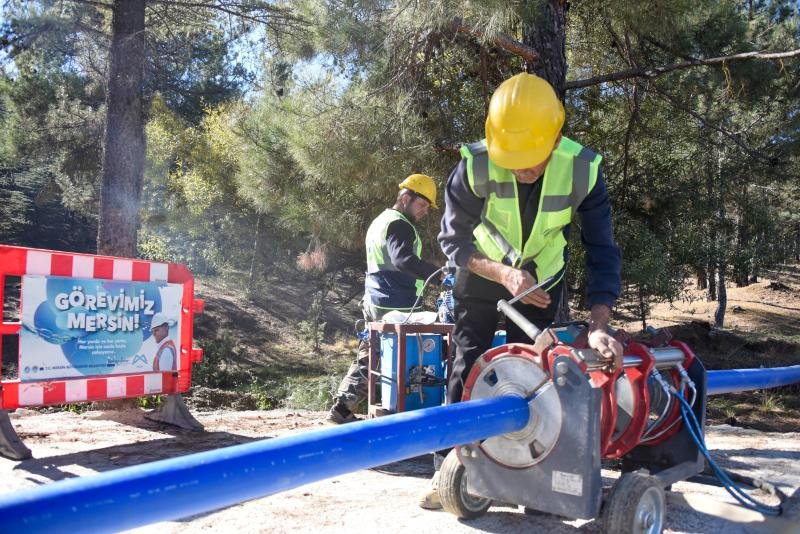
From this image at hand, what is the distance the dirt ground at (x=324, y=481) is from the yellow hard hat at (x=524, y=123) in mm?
1567

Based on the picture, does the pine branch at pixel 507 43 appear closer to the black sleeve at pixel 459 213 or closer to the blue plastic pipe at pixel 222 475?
the black sleeve at pixel 459 213

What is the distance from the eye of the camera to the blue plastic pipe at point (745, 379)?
3887 mm

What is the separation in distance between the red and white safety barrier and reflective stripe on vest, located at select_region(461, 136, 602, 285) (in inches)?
114

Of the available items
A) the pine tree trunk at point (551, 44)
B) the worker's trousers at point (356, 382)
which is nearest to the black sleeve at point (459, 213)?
the worker's trousers at point (356, 382)

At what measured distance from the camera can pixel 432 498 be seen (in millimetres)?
3096

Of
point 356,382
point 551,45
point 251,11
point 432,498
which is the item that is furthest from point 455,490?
point 251,11

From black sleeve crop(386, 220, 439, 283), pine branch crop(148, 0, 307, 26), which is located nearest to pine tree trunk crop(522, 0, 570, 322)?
black sleeve crop(386, 220, 439, 283)

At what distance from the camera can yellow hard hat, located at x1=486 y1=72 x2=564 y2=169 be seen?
284cm

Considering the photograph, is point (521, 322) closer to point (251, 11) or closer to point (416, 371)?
point (416, 371)

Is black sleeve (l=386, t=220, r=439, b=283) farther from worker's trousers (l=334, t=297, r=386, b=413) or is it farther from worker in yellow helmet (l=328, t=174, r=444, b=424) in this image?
worker's trousers (l=334, t=297, r=386, b=413)

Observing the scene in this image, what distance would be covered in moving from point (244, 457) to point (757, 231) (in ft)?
42.1

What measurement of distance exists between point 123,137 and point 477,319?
6208 mm

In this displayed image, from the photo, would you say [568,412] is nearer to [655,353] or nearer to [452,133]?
[655,353]

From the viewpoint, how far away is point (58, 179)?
19188 mm
